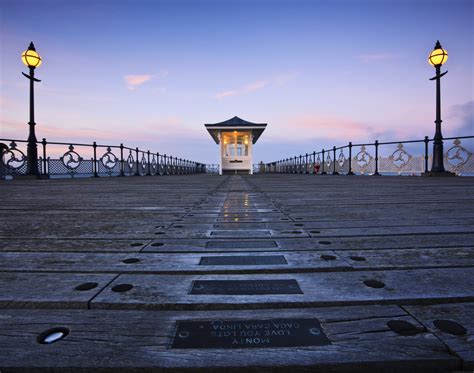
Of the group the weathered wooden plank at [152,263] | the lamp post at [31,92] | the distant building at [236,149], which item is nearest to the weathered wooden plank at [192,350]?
the weathered wooden plank at [152,263]

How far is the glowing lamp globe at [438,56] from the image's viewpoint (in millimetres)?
9570

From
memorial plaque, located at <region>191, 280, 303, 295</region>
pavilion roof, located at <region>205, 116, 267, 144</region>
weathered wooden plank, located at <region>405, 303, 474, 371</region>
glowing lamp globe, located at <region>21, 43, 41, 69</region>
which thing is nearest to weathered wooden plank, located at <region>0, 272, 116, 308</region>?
memorial plaque, located at <region>191, 280, 303, 295</region>

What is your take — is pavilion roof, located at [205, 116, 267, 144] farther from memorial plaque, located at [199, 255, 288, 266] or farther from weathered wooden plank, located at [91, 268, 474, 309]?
weathered wooden plank, located at [91, 268, 474, 309]

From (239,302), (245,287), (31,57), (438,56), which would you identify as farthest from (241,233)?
(31,57)

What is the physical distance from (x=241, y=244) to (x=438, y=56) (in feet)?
38.1

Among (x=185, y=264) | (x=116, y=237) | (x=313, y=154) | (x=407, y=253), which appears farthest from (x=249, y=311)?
(x=313, y=154)

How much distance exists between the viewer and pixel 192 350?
0.68 meters

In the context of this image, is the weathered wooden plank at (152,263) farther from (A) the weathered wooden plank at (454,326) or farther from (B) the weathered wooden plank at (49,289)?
(A) the weathered wooden plank at (454,326)

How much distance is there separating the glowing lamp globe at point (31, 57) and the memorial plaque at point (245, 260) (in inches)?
463

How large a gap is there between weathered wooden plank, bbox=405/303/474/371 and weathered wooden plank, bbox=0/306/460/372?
0.09 ft

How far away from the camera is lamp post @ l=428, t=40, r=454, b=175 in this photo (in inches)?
378

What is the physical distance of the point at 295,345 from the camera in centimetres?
70

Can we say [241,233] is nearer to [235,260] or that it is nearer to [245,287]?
[235,260]

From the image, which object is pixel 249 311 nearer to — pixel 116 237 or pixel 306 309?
pixel 306 309
